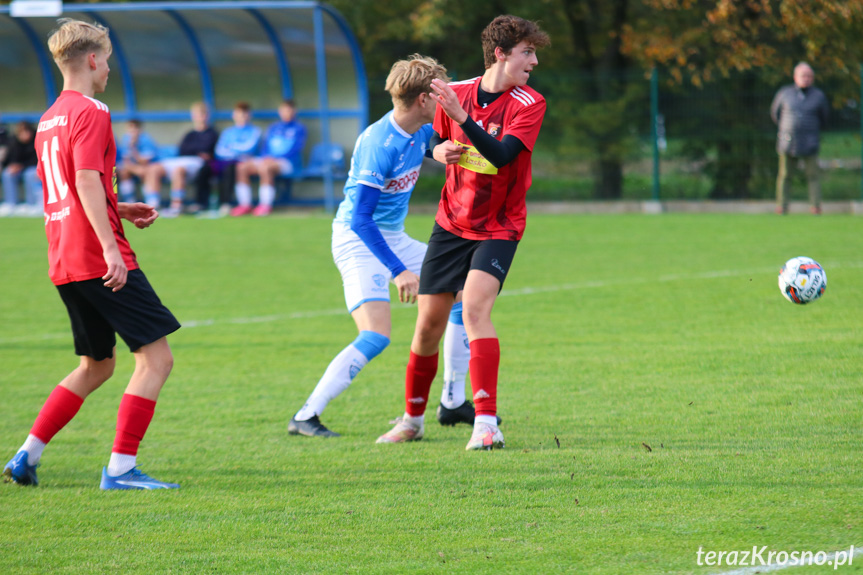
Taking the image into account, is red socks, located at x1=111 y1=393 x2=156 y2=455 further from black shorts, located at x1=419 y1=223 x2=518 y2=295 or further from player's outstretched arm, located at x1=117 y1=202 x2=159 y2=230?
black shorts, located at x1=419 y1=223 x2=518 y2=295

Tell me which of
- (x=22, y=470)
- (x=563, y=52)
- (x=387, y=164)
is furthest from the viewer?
(x=563, y=52)

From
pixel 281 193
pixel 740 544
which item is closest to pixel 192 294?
pixel 740 544

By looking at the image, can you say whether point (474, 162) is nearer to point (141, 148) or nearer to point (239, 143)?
point (239, 143)

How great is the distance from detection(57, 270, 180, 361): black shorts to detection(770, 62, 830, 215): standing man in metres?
13.7

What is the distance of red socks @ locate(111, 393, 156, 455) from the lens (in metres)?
4.28

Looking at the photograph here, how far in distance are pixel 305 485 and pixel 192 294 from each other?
6.24 meters

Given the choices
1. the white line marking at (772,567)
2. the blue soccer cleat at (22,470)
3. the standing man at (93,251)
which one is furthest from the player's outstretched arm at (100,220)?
the white line marking at (772,567)

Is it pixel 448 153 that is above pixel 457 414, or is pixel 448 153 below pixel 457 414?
above

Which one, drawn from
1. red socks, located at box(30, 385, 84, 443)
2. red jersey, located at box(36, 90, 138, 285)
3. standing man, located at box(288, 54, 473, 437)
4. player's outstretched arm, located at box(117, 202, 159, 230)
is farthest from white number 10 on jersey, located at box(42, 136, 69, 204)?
standing man, located at box(288, 54, 473, 437)

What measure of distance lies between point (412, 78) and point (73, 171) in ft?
5.61

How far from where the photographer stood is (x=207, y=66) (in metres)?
19.3

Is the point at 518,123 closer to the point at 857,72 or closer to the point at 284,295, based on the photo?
the point at 284,295

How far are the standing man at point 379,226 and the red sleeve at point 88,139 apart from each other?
1436 mm

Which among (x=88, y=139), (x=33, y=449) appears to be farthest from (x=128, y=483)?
(x=88, y=139)
